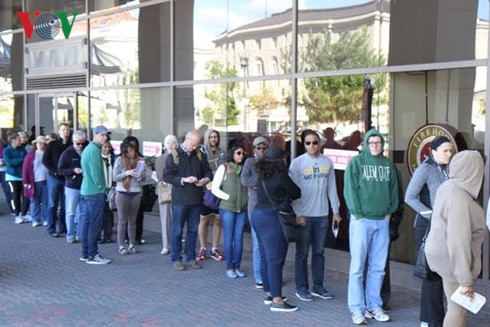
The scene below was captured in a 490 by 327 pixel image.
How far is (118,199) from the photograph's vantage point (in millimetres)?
8500

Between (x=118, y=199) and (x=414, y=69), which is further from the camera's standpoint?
(x=118, y=199)

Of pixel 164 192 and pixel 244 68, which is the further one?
pixel 244 68

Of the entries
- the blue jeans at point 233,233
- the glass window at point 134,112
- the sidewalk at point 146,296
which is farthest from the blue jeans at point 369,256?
the glass window at point 134,112

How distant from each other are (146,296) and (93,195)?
190 cm

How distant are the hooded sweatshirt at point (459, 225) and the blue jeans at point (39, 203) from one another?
7807 mm

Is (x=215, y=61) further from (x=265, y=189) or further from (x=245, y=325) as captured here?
(x=245, y=325)

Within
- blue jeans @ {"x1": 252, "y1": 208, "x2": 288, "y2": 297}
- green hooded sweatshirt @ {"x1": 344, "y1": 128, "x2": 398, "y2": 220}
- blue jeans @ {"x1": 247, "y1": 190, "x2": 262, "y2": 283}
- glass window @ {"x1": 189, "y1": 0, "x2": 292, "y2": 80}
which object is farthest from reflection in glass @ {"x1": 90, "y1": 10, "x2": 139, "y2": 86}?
green hooded sweatshirt @ {"x1": 344, "y1": 128, "x2": 398, "y2": 220}

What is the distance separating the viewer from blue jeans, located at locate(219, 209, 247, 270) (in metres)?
7.27

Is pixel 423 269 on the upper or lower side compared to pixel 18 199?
upper

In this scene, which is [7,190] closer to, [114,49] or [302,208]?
[114,49]

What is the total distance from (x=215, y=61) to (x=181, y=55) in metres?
0.79

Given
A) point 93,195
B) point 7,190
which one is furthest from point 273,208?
point 7,190

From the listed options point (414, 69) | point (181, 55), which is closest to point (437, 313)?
point (414, 69)

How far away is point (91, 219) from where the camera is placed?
25.9 feet
